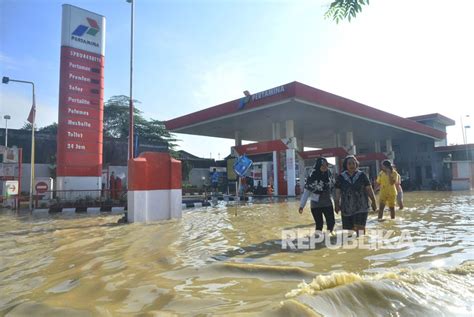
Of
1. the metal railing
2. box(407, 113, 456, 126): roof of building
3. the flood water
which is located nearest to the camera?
the flood water

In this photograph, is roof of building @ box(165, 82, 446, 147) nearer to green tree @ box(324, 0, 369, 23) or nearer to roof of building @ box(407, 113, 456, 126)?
roof of building @ box(407, 113, 456, 126)

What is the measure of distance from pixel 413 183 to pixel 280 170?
62.8ft

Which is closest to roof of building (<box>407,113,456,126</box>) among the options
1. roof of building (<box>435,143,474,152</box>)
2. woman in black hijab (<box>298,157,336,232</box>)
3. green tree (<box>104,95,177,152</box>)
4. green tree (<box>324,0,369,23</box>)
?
roof of building (<box>435,143,474,152</box>)

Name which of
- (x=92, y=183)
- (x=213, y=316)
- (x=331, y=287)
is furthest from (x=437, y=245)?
(x=92, y=183)

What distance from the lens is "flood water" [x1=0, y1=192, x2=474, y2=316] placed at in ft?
9.42

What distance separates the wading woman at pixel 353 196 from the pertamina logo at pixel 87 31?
14.5m

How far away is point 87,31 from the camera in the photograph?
16.2m

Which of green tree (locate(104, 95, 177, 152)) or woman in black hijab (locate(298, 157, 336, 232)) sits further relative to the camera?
green tree (locate(104, 95, 177, 152))

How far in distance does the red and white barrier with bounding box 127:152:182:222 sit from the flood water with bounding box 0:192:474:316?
2528mm

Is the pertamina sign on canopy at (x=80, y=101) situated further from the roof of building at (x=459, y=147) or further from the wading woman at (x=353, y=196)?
the roof of building at (x=459, y=147)

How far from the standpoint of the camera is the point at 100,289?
3596 millimetres

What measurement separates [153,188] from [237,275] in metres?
6.53

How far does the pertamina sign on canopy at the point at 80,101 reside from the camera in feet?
49.9

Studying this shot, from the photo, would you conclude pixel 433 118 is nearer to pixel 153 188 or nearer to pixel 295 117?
pixel 295 117
